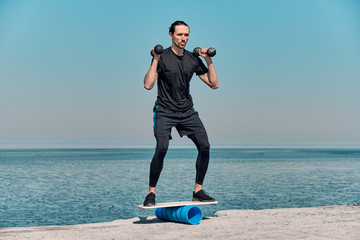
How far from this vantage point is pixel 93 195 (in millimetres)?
25609

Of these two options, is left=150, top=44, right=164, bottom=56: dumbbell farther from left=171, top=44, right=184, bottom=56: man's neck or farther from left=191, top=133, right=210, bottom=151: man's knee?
left=191, top=133, right=210, bottom=151: man's knee

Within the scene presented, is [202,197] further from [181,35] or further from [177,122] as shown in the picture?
[181,35]

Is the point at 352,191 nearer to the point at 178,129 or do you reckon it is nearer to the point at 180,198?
the point at 180,198

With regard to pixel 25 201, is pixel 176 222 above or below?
above

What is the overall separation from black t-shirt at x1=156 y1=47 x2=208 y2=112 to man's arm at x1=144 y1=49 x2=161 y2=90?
104 mm

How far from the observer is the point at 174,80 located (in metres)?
7.31

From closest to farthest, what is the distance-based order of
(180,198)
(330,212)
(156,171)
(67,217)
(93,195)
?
1. (156,171)
2. (330,212)
3. (67,217)
4. (180,198)
5. (93,195)

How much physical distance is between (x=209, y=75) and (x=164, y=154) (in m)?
1.41

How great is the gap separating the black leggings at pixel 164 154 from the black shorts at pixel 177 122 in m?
0.08

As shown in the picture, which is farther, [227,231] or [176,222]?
[176,222]

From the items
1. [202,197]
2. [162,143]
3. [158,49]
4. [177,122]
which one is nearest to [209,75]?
[177,122]

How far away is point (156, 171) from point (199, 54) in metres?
1.89

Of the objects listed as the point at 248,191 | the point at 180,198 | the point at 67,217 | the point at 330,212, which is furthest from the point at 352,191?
the point at 330,212

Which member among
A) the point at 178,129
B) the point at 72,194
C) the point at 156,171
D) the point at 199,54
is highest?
the point at 199,54
